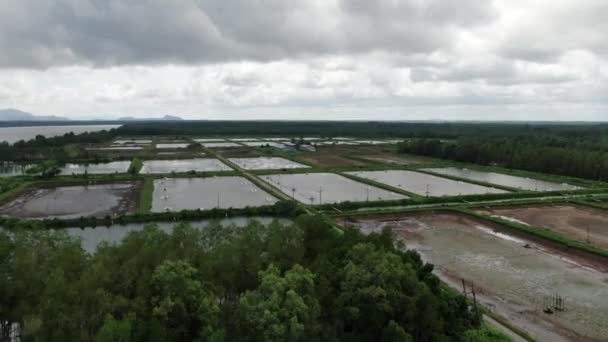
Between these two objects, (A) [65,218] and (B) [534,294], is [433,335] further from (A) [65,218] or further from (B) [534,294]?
(A) [65,218]

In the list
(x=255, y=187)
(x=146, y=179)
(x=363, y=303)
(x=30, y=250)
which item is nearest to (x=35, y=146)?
(x=146, y=179)

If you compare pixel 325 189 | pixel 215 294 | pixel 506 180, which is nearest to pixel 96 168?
pixel 325 189

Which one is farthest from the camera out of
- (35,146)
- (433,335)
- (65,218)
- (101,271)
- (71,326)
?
(35,146)

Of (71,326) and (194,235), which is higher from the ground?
(194,235)

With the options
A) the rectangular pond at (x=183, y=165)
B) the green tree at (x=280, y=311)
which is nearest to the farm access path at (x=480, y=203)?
the green tree at (x=280, y=311)

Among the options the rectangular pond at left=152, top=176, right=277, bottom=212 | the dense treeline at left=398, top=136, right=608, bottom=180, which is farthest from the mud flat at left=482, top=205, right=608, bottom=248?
the rectangular pond at left=152, top=176, right=277, bottom=212

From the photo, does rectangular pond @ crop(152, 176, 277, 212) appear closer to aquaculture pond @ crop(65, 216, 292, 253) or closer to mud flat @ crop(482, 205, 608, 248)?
aquaculture pond @ crop(65, 216, 292, 253)

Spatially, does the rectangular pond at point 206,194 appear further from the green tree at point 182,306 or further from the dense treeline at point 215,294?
the green tree at point 182,306
